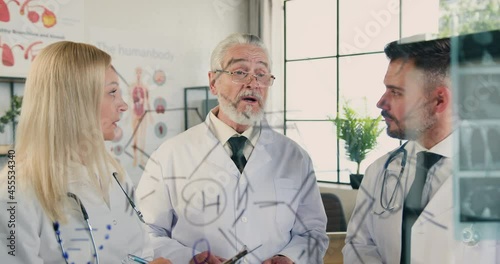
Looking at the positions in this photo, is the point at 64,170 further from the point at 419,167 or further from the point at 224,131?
the point at 419,167

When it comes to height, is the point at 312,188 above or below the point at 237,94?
below

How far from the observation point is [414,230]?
1.76 feet

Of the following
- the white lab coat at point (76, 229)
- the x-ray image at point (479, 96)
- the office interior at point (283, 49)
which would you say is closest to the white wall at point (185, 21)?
the office interior at point (283, 49)

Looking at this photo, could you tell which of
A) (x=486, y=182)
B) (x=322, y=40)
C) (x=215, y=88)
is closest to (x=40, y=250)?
(x=215, y=88)

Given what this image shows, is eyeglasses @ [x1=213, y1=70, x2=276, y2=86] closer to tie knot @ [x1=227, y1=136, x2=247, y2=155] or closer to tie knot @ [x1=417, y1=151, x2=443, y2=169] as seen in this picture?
tie knot @ [x1=227, y1=136, x2=247, y2=155]

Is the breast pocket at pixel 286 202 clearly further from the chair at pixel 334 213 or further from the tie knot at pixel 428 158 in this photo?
the tie knot at pixel 428 158

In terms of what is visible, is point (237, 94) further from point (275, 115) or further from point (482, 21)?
point (482, 21)

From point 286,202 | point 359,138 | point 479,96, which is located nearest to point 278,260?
point 286,202

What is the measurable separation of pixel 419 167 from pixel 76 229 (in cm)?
37

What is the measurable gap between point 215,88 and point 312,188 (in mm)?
170

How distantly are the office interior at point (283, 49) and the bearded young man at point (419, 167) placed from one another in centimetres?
2

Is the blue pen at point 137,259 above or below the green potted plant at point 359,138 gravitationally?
below

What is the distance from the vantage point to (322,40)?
1.76ft

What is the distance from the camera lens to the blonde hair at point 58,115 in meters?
0.47
